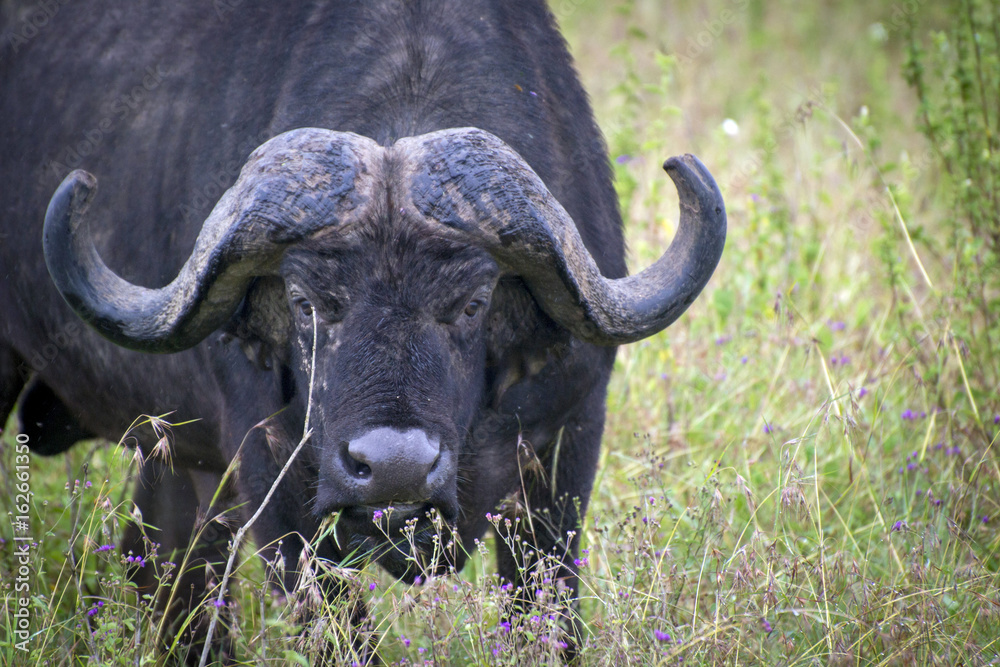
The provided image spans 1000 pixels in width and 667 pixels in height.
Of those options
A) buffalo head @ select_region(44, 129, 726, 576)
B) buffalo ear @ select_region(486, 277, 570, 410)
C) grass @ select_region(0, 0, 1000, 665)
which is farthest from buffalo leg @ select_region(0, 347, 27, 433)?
buffalo ear @ select_region(486, 277, 570, 410)

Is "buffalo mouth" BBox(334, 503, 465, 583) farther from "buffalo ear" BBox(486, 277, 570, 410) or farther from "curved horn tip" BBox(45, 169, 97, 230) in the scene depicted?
"curved horn tip" BBox(45, 169, 97, 230)

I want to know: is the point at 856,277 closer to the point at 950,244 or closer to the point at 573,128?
the point at 950,244

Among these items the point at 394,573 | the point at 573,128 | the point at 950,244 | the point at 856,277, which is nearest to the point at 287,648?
the point at 394,573

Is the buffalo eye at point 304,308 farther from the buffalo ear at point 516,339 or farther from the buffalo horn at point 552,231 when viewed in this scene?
the buffalo ear at point 516,339

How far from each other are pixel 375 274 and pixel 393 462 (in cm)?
60

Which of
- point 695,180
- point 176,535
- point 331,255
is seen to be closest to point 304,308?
point 331,255

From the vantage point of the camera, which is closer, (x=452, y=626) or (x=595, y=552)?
(x=452, y=626)

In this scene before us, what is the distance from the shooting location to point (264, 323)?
133 inches

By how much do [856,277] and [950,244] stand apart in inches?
54.9

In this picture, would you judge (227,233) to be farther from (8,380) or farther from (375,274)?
(8,380)

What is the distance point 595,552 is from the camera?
4.23 metres

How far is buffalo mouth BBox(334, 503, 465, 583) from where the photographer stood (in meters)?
2.94

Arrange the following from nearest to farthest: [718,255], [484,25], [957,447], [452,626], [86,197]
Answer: [452,626], [86,197], [718,255], [484,25], [957,447]

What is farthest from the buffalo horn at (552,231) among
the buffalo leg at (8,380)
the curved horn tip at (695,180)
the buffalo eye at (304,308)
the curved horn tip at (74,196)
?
the buffalo leg at (8,380)
